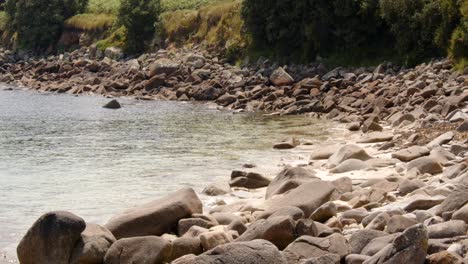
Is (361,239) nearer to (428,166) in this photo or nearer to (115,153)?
(428,166)

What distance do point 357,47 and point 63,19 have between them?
41010 mm

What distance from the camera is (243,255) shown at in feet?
34.6

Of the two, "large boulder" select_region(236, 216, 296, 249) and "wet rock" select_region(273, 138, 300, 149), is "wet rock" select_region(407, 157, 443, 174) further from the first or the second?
"wet rock" select_region(273, 138, 300, 149)

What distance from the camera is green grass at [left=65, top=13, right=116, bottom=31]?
76.4 metres

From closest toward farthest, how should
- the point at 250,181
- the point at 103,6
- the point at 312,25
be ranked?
the point at 250,181
the point at 312,25
the point at 103,6

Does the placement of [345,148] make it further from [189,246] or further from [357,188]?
[189,246]

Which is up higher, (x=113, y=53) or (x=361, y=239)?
(x=361, y=239)

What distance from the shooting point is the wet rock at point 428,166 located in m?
18.4

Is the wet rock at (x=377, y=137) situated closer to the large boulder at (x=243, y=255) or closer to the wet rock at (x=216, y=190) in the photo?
the wet rock at (x=216, y=190)

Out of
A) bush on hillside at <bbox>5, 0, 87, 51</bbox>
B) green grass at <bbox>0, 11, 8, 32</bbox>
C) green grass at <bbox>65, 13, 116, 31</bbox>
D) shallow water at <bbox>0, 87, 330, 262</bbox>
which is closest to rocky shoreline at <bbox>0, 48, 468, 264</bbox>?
shallow water at <bbox>0, 87, 330, 262</bbox>

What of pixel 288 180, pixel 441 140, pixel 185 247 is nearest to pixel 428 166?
pixel 288 180

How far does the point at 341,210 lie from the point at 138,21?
180 ft

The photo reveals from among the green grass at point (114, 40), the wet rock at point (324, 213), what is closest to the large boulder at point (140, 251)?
the wet rock at point (324, 213)

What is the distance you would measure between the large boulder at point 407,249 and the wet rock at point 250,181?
9561 mm
